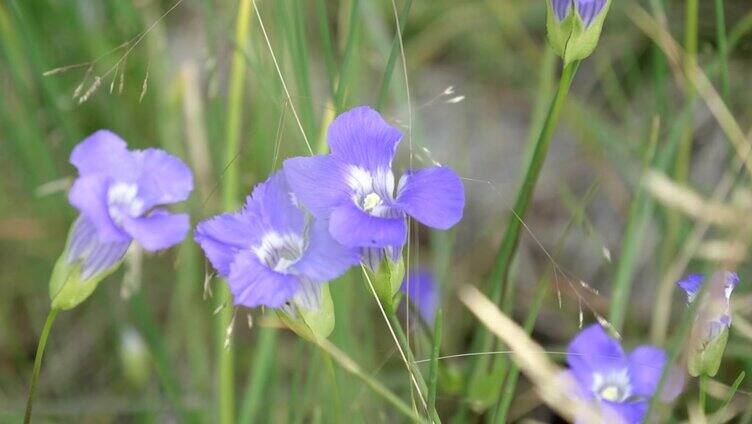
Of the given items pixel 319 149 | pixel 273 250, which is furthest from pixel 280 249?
pixel 319 149

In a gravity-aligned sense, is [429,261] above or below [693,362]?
below

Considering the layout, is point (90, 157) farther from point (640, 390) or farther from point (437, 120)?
point (437, 120)

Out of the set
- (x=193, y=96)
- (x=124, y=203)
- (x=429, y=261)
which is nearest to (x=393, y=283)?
(x=124, y=203)

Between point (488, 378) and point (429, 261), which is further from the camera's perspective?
point (429, 261)

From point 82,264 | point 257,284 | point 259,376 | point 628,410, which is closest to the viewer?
point 257,284

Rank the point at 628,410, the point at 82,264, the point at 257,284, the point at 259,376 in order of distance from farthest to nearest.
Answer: the point at 259,376, the point at 628,410, the point at 82,264, the point at 257,284

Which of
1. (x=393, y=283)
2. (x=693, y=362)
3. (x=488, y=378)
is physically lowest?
(x=488, y=378)

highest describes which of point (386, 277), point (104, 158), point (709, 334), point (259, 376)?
point (104, 158)

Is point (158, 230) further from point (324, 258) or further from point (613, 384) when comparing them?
point (613, 384)
